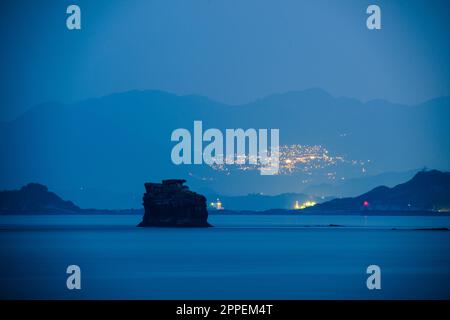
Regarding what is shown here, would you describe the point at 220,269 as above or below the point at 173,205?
below

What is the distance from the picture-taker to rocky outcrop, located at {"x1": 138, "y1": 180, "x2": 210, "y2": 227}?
174 m

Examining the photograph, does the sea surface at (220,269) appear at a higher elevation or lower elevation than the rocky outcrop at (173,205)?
lower

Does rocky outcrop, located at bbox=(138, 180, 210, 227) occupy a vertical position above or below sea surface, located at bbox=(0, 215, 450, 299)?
above

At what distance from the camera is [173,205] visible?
178 m

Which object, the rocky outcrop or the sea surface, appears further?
the rocky outcrop

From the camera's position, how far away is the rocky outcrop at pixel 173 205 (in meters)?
174

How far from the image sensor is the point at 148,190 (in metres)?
178

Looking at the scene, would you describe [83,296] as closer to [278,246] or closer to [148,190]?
[278,246]

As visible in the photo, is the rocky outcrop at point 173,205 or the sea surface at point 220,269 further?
the rocky outcrop at point 173,205
